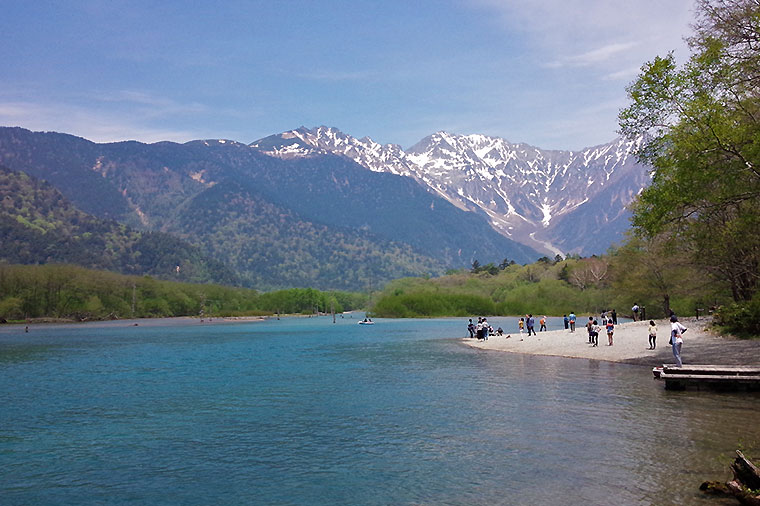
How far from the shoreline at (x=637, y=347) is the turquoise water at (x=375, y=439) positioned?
4.62 metres

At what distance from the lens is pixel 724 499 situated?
670 inches

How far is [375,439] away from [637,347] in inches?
1569

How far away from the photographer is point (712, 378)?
118ft

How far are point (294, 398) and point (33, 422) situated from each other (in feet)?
49.4

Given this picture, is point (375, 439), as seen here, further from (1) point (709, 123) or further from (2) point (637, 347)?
(2) point (637, 347)

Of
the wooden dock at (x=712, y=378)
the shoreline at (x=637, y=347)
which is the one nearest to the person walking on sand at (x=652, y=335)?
the shoreline at (x=637, y=347)

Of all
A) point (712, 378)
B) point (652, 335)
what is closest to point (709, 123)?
point (712, 378)

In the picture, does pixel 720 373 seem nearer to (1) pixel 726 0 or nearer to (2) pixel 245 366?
(1) pixel 726 0

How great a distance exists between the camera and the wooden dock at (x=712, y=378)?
35.0 meters

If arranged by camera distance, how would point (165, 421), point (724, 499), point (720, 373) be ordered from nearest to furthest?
point (724, 499) → point (165, 421) → point (720, 373)

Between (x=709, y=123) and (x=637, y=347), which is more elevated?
(x=709, y=123)

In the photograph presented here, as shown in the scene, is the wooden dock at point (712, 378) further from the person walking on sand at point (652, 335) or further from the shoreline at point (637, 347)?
the person walking on sand at point (652, 335)

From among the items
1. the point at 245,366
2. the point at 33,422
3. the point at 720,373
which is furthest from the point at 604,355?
the point at 33,422

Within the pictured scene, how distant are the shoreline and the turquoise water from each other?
4623 millimetres
